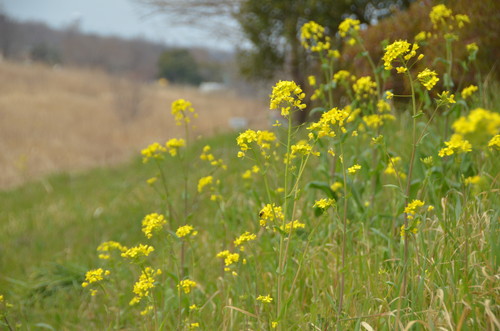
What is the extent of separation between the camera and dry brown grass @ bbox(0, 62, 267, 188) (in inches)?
432

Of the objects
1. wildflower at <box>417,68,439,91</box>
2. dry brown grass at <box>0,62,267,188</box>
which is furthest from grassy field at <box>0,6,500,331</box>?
dry brown grass at <box>0,62,267,188</box>

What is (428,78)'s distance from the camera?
1660 mm

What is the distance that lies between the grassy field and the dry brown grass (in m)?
4.89

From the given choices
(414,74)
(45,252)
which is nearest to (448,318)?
(414,74)

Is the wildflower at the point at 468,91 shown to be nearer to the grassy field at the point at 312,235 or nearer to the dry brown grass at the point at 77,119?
the grassy field at the point at 312,235

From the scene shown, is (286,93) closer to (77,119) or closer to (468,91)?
(468,91)

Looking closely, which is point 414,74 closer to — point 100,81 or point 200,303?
point 200,303

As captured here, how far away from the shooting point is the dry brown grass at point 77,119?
10969 mm

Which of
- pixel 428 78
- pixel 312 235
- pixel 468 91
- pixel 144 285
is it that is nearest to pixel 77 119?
pixel 468 91

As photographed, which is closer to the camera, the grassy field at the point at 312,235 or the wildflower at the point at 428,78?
the wildflower at the point at 428,78

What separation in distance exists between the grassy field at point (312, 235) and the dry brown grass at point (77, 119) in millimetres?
4886

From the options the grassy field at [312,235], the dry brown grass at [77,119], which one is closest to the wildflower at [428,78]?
the grassy field at [312,235]

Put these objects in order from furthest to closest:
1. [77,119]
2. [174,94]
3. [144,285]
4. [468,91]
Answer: [174,94]
[77,119]
[468,91]
[144,285]

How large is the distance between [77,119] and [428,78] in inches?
557
